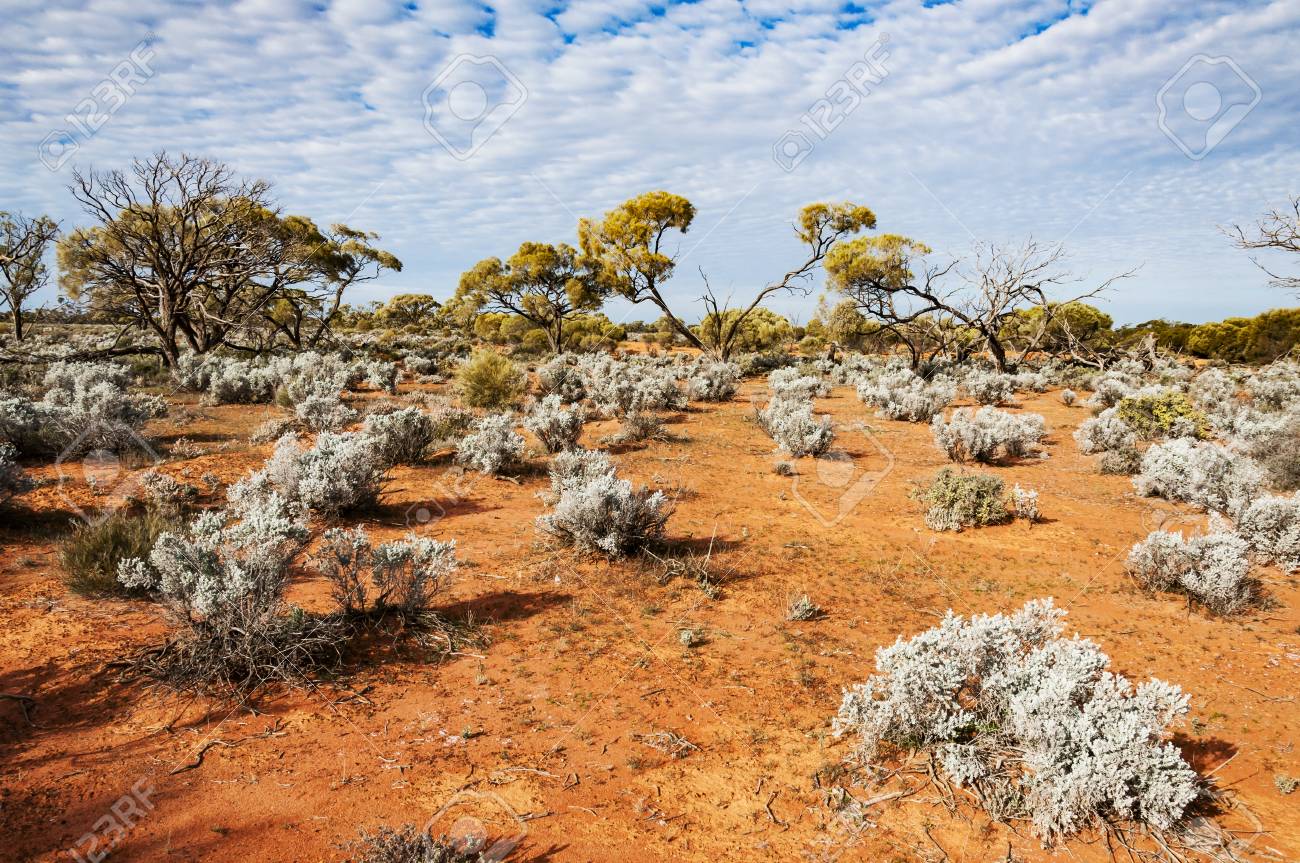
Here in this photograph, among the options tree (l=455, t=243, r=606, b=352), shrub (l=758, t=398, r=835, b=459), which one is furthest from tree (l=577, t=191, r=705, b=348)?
shrub (l=758, t=398, r=835, b=459)

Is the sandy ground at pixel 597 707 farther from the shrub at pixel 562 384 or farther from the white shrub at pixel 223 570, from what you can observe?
the shrub at pixel 562 384

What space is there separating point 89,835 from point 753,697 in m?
3.96

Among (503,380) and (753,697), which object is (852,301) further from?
(753,697)

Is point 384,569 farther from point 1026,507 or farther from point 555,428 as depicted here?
point 1026,507

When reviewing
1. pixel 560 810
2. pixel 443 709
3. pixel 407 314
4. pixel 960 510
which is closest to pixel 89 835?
pixel 443 709

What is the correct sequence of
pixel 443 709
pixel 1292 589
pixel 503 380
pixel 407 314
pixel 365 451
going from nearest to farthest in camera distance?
pixel 443 709 → pixel 1292 589 → pixel 365 451 → pixel 503 380 → pixel 407 314

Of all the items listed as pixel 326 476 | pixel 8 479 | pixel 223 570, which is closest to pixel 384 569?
pixel 223 570

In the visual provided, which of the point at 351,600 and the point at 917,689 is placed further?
the point at 351,600

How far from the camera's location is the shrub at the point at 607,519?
7086 mm

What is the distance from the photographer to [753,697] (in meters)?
4.70

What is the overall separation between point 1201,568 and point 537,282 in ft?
107

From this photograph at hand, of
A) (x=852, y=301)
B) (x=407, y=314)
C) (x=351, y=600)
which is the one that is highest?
(x=407, y=314)

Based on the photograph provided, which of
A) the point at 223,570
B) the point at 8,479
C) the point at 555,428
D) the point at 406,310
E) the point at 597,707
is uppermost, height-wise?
the point at 406,310

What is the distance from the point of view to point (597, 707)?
178 inches
